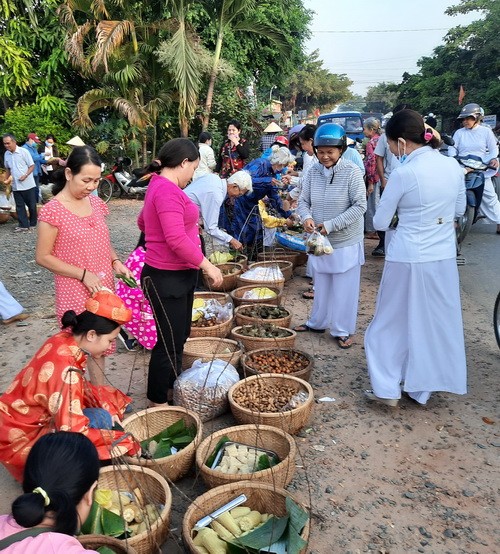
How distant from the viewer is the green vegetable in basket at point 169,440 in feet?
8.49

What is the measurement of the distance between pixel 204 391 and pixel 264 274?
2.35 m

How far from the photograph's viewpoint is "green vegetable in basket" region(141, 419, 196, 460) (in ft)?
8.49

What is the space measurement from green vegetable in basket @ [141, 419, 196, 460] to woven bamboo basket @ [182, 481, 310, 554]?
48 cm

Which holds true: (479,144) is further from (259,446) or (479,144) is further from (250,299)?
(259,446)

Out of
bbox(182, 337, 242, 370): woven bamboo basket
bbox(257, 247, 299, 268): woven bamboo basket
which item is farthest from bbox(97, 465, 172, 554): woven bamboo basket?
bbox(257, 247, 299, 268): woven bamboo basket

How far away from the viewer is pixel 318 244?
3848mm

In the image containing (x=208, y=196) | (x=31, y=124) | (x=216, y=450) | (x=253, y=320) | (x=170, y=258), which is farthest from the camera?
(x=31, y=124)

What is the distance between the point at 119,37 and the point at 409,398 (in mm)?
9721

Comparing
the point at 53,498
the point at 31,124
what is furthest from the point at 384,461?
the point at 31,124

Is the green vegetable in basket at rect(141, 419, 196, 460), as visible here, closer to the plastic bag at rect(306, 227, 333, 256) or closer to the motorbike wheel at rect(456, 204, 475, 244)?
the plastic bag at rect(306, 227, 333, 256)

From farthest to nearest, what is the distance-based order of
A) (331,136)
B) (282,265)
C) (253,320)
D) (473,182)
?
(473,182) → (282,265) → (253,320) → (331,136)

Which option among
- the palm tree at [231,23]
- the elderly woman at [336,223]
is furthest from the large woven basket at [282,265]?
the palm tree at [231,23]

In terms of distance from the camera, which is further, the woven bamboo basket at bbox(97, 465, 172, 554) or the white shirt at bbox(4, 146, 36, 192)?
the white shirt at bbox(4, 146, 36, 192)

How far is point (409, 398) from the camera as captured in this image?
11.0 ft
